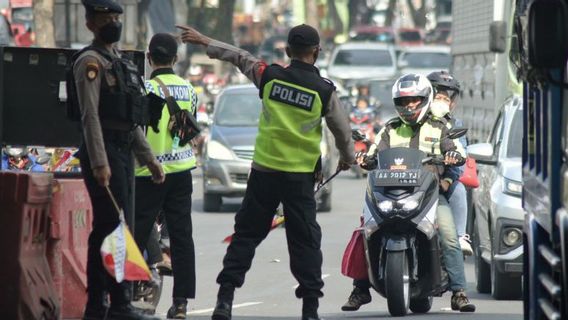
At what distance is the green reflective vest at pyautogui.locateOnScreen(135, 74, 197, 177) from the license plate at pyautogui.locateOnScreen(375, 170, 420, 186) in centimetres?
141

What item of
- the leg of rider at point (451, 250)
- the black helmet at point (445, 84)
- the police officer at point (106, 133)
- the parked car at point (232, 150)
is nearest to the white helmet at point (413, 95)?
the leg of rider at point (451, 250)

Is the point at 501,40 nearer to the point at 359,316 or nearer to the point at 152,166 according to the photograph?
the point at 359,316

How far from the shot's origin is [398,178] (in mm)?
11438

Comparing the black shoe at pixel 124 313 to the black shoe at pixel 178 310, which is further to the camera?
the black shoe at pixel 178 310

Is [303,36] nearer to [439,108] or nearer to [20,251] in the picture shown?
[20,251]

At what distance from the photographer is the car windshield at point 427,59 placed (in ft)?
163

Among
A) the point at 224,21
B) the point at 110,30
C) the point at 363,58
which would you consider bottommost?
the point at 110,30

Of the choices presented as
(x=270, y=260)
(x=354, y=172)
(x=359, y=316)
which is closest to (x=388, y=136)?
(x=359, y=316)

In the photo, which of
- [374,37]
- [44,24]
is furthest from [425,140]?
[374,37]

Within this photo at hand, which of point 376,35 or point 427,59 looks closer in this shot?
point 427,59

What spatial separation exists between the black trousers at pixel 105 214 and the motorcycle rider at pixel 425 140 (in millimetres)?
2981

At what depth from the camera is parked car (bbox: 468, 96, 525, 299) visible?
13047 mm

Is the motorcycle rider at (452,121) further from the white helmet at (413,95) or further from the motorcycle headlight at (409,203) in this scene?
the motorcycle headlight at (409,203)

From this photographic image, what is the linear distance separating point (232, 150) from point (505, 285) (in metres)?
10.4
